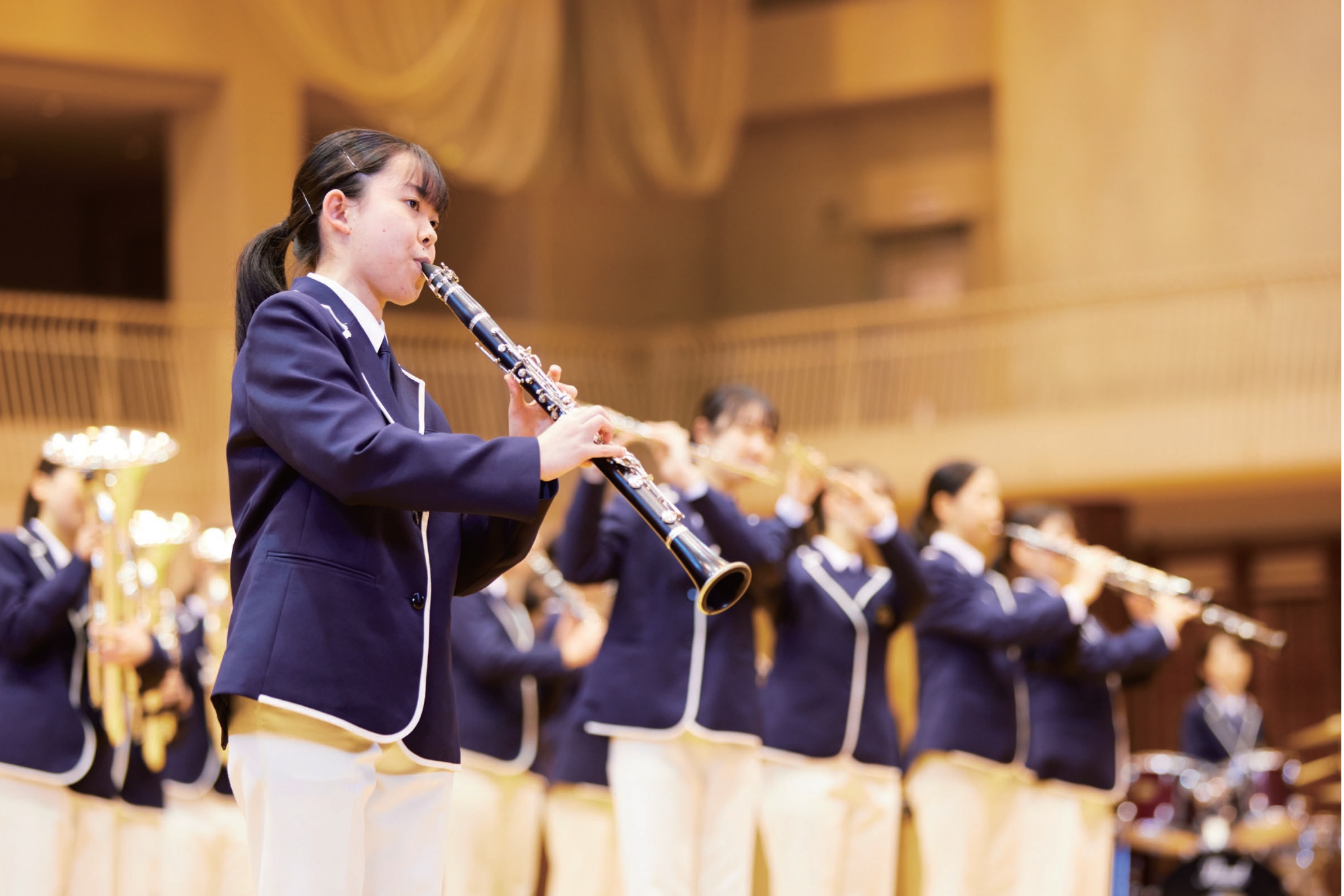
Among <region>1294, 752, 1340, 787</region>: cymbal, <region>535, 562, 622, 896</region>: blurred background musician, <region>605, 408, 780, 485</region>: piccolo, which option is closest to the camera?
<region>605, 408, 780, 485</region>: piccolo

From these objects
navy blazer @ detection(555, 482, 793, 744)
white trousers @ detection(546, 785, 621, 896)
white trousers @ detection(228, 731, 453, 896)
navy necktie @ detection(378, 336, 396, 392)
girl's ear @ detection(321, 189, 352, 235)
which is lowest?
white trousers @ detection(546, 785, 621, 896)

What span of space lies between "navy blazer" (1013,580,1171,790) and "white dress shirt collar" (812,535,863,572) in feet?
2.27

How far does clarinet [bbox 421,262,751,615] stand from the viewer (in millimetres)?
2672

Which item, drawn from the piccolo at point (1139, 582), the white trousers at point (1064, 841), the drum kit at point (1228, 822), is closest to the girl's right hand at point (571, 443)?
the white trousers at point (1064, 841)

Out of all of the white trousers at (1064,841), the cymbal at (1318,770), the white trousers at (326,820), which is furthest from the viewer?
the cymbal at (1318,770)

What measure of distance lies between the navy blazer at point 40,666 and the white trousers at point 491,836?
1.71 m

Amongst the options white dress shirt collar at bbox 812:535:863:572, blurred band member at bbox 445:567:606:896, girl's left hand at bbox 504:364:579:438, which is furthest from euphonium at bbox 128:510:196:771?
girl's left hand at bbox 504:364:579:438

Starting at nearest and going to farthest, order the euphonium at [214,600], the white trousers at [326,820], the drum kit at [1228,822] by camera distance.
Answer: the white trousers at [326,820]
the euphonium at [214,600]
the drum kit at [1228,822]

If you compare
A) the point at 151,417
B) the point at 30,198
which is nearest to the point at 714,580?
the point at 151,417

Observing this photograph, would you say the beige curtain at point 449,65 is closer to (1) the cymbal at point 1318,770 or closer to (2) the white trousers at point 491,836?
(2) the white trousers at point 491,836

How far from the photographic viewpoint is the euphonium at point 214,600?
22.0ft

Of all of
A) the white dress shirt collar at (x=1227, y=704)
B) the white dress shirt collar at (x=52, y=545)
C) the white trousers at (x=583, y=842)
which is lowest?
the white trousers at (x=583, y=842)

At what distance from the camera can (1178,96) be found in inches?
501

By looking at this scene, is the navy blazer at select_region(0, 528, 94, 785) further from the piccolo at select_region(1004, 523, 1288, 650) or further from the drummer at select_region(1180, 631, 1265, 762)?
the drummer at select_region(1180, 631, 1265, 762)
